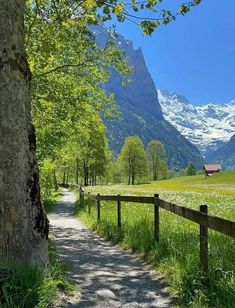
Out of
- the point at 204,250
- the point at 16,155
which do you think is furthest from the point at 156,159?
the point at 16,155

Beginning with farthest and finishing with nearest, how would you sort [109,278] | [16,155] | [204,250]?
1. [109,278]
2. [204,250]
3. [16,155]

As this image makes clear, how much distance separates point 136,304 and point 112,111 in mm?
14844

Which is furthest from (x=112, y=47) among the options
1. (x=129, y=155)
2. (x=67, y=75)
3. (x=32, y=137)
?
(x=129, y=155)

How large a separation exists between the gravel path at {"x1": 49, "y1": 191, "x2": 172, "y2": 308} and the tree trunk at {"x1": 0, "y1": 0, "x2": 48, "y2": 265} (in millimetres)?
1221

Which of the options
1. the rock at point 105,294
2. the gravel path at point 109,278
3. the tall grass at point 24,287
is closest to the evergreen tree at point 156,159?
the gravel path at point 109,278

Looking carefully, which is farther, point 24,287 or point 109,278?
point 109,278

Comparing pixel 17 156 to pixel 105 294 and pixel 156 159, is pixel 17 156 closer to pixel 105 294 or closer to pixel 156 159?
pixel 105 294

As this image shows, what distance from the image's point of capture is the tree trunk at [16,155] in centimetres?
753

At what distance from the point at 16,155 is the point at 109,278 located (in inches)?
143

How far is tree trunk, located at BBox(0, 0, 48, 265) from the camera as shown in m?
7.53

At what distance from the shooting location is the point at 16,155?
7.64 m

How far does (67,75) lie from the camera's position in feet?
63.9

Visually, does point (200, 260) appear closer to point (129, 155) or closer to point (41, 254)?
point (41, 254)

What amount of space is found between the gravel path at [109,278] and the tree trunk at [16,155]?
122 centimetres
